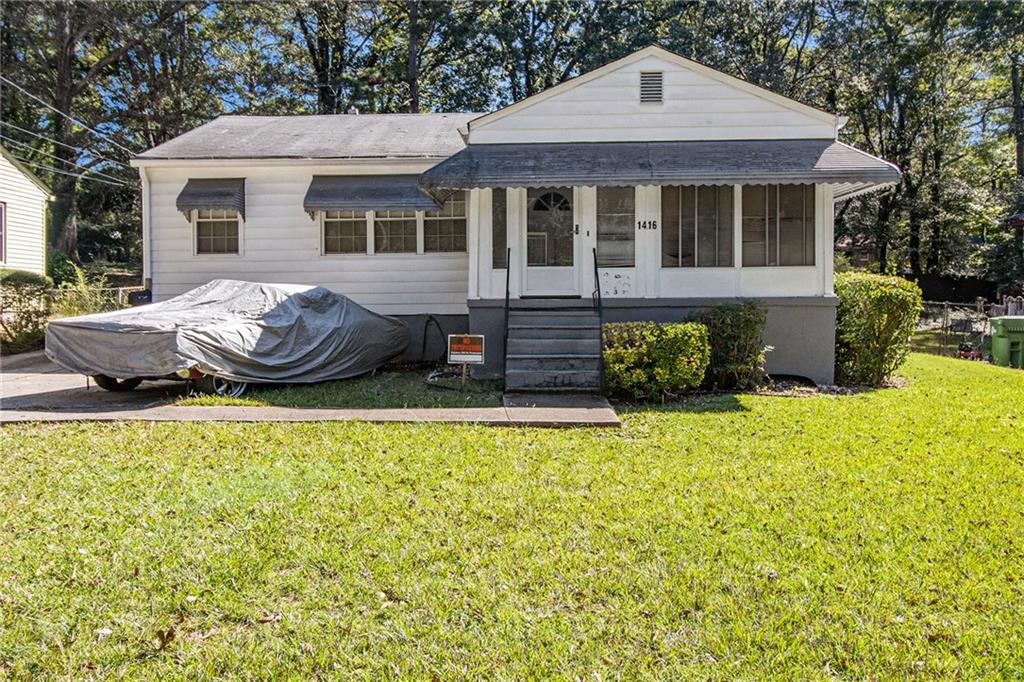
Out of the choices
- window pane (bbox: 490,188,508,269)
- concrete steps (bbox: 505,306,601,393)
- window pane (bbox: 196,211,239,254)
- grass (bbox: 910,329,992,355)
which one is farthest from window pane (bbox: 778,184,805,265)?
window pane (bbox: 196,211,239,254)

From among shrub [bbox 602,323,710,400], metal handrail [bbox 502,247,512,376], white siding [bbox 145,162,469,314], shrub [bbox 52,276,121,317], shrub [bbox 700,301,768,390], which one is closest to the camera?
shrub [bbox 602,323,710,400]

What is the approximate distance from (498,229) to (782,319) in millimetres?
4891

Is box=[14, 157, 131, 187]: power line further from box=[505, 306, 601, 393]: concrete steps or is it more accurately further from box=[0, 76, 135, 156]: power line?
box=[505, 306, 601, 393]: concrete steps

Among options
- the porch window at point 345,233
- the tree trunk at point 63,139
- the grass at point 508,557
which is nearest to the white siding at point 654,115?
the porch window at point 345,233

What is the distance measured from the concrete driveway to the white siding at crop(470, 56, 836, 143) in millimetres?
6410

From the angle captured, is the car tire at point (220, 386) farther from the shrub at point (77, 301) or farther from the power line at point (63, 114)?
the power line at point (63, 114)

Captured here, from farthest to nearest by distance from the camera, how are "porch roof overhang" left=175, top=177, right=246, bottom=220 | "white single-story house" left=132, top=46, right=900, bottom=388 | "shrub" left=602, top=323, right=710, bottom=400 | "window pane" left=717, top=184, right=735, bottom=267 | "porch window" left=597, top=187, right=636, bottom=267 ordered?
"porch roof overhang" left=175, top=177, right=246, bottom=220
"porch window" left=597, top=187, right=636, bottom=267
"window pane" left=717, top=184, right=735, bottom=267
"white single-story house" left=132, top=46, right=900, bottom=388
"shrub" left=602, top=323, right=710, bottom=400

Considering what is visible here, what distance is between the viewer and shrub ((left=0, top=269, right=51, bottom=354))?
13070 millimetres

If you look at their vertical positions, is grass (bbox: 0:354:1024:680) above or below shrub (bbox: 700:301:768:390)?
below

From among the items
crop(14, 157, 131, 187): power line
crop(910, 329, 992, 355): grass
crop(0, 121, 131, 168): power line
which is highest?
crop(0, 121, 131, 168): power line

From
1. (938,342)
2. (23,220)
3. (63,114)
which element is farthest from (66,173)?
(938,342)

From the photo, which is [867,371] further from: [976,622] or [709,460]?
[976,622]

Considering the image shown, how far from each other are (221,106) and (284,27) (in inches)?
179

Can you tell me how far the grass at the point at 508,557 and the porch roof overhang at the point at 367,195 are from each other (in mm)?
6402
